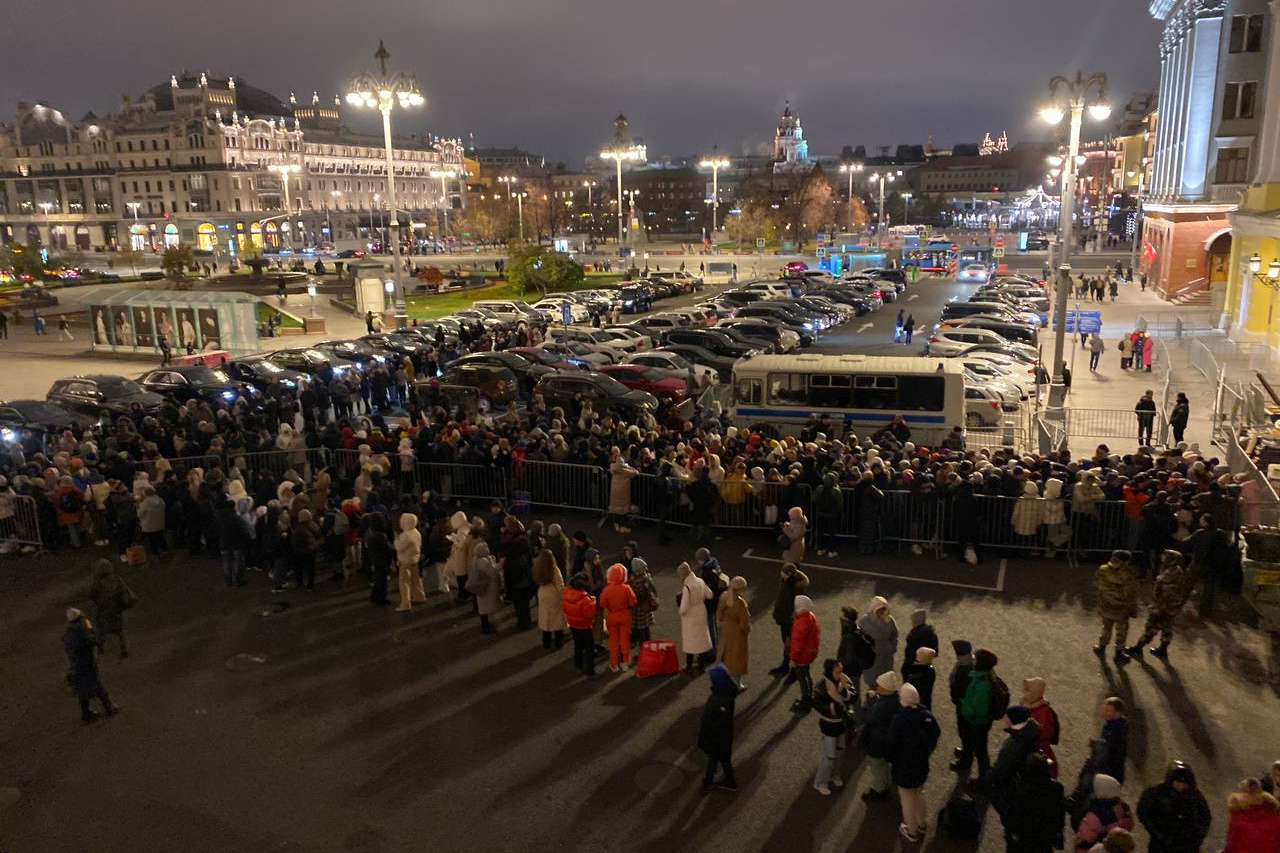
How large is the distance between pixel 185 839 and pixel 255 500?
7347 mm

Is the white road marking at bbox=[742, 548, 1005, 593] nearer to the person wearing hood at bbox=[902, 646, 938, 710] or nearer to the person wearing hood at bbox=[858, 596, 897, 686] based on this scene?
the person wearing hood at bbox=[858, 596, 897, 686]

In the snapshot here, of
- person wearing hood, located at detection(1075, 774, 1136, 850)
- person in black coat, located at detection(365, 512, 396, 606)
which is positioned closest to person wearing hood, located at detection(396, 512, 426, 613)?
person in black coat, located at detection(365, 512, 396, 606)

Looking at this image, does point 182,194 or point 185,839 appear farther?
point 182,194

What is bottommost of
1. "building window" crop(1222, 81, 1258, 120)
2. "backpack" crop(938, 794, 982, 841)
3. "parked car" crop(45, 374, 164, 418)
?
"backpack" crop(938, 794, 982, 841)

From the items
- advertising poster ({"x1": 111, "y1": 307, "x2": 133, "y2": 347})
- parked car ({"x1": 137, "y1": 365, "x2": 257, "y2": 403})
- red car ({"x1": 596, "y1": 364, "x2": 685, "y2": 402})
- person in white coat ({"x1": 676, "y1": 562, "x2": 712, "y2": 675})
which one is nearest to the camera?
person in white coat ({"x1": 676, "y1": 562, "x2": 712, "y2": 675})

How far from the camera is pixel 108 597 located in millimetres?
10688

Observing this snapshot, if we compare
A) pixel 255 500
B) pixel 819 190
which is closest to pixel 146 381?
pixel 255 500

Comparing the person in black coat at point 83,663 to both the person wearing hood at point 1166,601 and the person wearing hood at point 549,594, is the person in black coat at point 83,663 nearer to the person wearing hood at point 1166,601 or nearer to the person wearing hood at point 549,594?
the person wearing hood at point 549,594

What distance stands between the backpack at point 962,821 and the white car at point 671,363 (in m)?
18.0

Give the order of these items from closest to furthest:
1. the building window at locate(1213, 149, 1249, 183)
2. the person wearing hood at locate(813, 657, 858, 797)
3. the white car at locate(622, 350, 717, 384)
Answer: the person wearing hood at locate(813, 657, 858, 797)
the white car at locate(622, 350, 717, 384)
the building window at locate(1213, 149, 1249, 183)

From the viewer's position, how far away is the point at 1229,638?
11180 millimetres

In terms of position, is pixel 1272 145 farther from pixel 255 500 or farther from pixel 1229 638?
pixel 255 500

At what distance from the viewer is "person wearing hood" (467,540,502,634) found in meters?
11.3

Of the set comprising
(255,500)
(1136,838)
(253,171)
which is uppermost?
(253,171)
